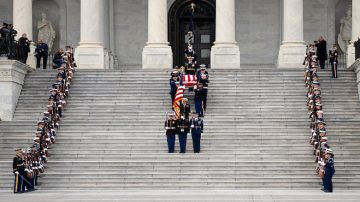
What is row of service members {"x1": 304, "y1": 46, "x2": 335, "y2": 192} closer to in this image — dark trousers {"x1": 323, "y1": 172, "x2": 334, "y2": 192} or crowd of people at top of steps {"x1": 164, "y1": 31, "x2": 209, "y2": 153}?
dark trousers {"x1": 323, "y1": 172, "x2": 334, "y2": 192}

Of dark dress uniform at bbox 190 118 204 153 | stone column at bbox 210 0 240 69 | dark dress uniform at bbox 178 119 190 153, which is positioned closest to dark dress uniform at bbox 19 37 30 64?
stone column at bbox 210 0 240 69

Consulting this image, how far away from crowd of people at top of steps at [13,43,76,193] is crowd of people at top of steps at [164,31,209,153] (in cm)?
555

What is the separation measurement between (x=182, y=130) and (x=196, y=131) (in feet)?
2.06

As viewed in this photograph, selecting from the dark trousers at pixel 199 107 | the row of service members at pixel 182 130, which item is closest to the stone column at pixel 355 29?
the dark trousers at pixel 199 107

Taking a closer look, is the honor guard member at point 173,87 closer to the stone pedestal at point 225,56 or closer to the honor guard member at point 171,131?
the honor guard member at point 171,131

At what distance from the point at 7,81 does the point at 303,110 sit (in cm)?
1516

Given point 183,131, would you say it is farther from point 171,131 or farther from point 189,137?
point 189,137

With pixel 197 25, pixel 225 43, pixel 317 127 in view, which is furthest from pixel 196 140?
pixel 197 25

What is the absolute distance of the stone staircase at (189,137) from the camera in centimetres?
4453

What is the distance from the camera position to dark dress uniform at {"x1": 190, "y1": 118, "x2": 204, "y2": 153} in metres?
46.7

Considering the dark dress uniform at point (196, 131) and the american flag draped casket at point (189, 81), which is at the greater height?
the american flag draped casket at point (189, 81)

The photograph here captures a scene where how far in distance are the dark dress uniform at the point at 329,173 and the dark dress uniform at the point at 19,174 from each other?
12.4 meters

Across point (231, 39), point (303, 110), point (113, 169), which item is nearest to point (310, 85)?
point (303, 110)

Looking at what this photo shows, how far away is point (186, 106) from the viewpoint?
49.2m
